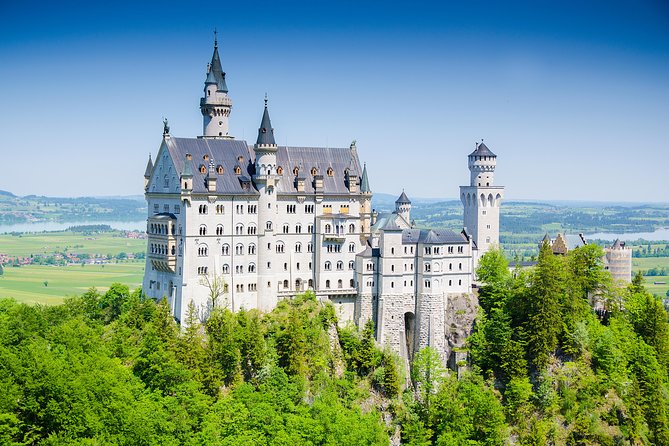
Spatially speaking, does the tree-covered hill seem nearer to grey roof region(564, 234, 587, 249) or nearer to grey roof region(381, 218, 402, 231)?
grey roof region(381, 218, 402, 231)

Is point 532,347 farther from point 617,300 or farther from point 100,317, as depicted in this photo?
point 100,317

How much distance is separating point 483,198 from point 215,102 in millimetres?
38219

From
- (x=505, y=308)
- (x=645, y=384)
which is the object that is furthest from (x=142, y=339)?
(x=645, y=384)

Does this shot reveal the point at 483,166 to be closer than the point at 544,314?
No

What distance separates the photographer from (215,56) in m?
103

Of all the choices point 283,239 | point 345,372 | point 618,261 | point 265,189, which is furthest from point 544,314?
point 618,261

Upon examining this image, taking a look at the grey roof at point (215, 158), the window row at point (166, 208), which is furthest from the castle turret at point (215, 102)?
the window row at point (166, 208)

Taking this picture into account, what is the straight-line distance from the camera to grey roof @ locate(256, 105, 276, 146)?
95.1m

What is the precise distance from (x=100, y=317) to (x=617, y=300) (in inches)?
2549

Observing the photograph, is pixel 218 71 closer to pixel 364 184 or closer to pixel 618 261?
pixel 364 184

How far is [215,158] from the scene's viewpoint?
94.8m

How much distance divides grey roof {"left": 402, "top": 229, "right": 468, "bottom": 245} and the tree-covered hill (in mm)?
5733

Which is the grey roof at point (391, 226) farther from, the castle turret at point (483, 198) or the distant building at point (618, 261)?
the distant building at point (618, 261)

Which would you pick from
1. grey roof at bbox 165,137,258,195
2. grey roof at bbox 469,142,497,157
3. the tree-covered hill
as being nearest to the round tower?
grey roof at bbox 469,142,497,157
